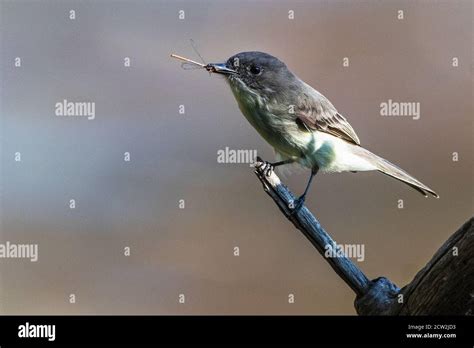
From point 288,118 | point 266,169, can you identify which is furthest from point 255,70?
point 266,169

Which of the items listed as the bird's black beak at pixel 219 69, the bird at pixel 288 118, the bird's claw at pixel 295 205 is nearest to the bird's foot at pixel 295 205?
the bird's claw at pixel 295 205

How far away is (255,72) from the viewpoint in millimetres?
4805

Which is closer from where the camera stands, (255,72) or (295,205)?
(295,205)

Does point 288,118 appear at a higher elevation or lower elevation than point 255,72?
lower

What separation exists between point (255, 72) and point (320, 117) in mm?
643

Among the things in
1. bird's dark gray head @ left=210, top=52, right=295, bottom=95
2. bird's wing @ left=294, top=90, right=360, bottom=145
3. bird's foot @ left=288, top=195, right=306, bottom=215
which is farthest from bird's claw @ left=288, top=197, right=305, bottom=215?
bird's dark gray head @ left=210, top=52, right=295, bottom=95

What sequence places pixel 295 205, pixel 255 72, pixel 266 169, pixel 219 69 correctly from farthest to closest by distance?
pixel 255 72 < pixel 219 69 < pixel 266 169 < pixel 295 205

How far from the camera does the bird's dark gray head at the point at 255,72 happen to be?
4742mm

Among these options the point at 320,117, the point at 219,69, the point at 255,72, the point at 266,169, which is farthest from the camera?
the point at 320,117

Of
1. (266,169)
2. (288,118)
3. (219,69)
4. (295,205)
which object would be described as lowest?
(295,205)

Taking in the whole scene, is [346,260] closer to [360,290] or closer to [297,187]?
[360,290]

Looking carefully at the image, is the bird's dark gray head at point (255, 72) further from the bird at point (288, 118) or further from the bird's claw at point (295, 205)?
the bird's claw at point (295, 205)

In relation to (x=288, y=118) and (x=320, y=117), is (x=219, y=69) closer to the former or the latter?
(x=288, y=118)

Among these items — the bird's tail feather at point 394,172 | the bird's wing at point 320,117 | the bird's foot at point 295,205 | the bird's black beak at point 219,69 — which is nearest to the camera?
the bird's foot at point 295,205
